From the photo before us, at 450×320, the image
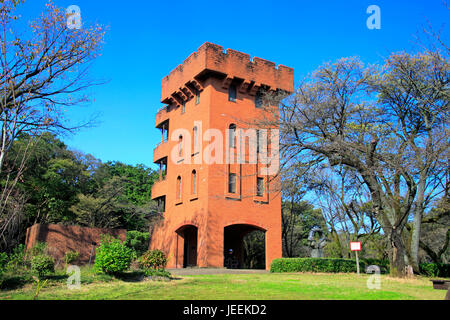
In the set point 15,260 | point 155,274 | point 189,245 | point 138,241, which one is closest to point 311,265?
point 189,245

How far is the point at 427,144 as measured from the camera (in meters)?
16.5

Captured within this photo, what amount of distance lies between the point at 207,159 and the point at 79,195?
518 inches

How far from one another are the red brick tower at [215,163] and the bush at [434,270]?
8.66 meters

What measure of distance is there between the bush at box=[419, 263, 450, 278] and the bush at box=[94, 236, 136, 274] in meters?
19.4

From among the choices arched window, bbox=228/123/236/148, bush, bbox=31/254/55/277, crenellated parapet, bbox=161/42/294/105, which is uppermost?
crenellated parapet, bbox=161/42/294/105

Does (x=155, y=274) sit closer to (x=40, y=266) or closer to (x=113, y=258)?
(x=113, y=258)

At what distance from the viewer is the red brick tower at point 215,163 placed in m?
23.9

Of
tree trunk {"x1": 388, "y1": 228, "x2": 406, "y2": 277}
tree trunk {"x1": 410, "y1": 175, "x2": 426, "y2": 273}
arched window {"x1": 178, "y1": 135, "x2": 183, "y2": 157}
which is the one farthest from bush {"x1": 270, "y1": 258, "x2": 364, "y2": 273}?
arched window {"x1": 178, "y1": 135, "x2": 183, "y2": 157}

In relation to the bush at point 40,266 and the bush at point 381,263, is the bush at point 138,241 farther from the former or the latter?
the bush at point 40,266

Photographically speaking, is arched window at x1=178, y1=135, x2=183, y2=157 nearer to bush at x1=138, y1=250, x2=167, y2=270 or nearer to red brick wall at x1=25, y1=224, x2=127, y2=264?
red brick wall at x1=25, y1=224, x2=127, y2=264

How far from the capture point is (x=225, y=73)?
24938mm

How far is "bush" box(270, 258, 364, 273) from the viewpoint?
2094 cm
